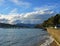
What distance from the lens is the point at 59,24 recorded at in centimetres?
15200

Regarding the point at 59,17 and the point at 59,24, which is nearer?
the point at 59,24

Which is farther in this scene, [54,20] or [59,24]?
[54,20]

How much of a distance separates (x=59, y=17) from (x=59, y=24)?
1334 centimetres

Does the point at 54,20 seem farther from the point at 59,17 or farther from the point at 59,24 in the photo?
the point at 59,24

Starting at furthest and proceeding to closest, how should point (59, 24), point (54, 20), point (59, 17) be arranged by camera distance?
point (54, 20), point (59, 17), point (59, 24)

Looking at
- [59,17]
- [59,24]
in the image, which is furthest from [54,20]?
[59,24]

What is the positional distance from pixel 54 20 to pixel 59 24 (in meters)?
23.3

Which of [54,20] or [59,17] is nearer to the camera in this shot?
[59,17]

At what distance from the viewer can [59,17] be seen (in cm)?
16400

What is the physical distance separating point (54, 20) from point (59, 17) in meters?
11.6

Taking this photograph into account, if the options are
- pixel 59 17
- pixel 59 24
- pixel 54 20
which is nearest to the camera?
pixel 59 24
